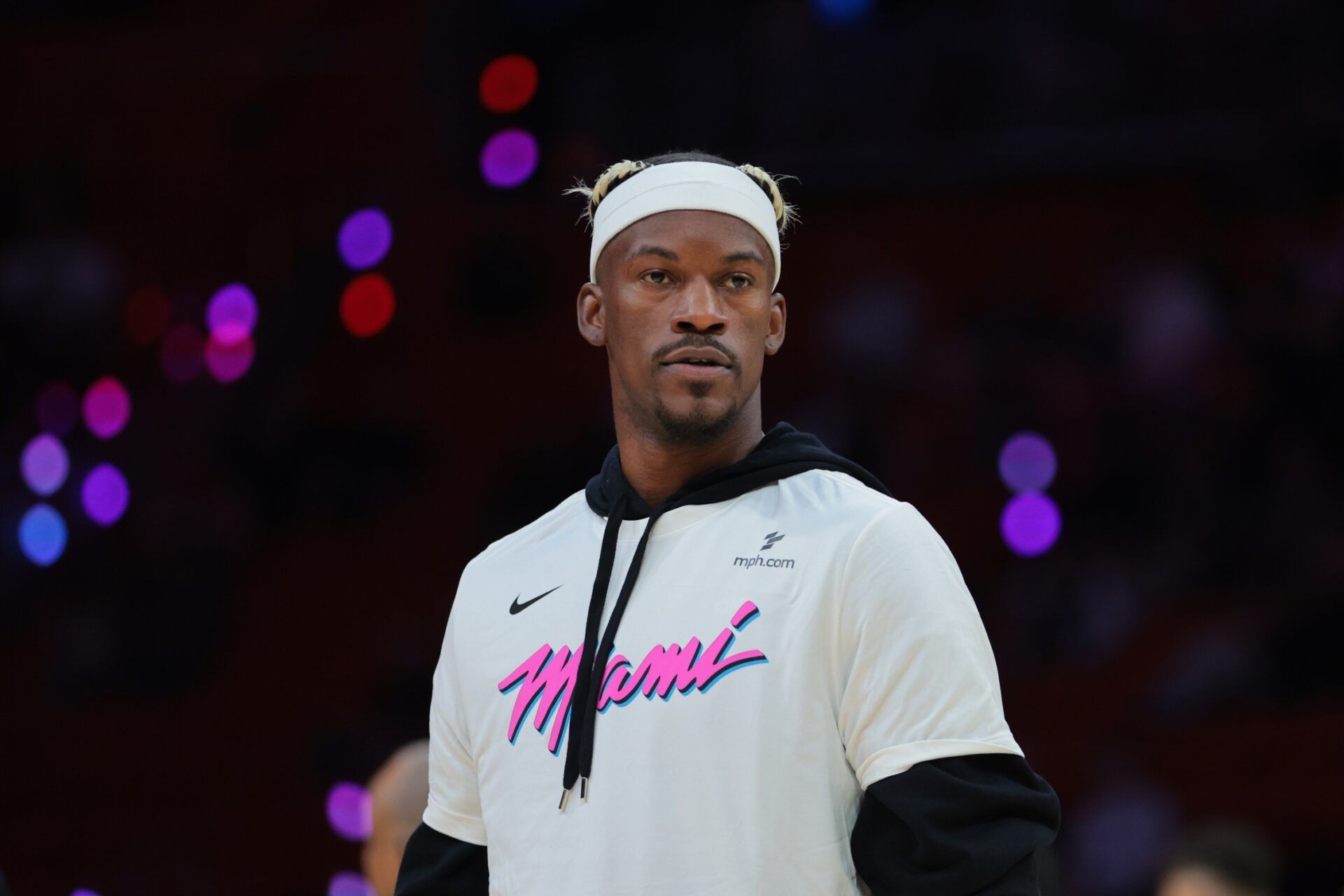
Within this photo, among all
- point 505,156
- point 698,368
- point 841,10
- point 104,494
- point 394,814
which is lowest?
point 394,814

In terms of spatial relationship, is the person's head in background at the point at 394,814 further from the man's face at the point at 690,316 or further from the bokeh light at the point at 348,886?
the bokeh light at the point at 348,886

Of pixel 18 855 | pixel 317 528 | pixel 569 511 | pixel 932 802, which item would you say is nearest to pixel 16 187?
pixel 317 528

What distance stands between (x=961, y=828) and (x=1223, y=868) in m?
2.78

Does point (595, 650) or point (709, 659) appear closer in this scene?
point (709, 659)

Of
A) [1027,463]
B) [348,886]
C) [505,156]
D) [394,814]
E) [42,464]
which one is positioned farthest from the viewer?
[505,156]

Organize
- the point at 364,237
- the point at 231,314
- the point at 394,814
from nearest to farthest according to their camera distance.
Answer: the point at 394,814 → the point at 231,314 → the point at 364,237

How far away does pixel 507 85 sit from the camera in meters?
9.95

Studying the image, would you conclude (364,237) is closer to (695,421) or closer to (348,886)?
(348,886)

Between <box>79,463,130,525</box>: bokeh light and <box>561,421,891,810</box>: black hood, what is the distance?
23.4ft

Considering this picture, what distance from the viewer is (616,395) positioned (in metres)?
2.36

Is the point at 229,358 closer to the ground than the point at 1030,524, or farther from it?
farther from it

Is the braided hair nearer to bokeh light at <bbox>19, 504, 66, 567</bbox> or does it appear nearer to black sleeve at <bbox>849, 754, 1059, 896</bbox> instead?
black sleeve at <bbox>849, 754, 1059, 896</bbox>

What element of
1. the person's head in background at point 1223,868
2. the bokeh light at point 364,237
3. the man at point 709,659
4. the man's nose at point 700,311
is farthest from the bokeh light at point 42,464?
the man's nose at point 700,311

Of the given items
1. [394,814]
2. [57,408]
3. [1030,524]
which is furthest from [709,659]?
[57,408]
